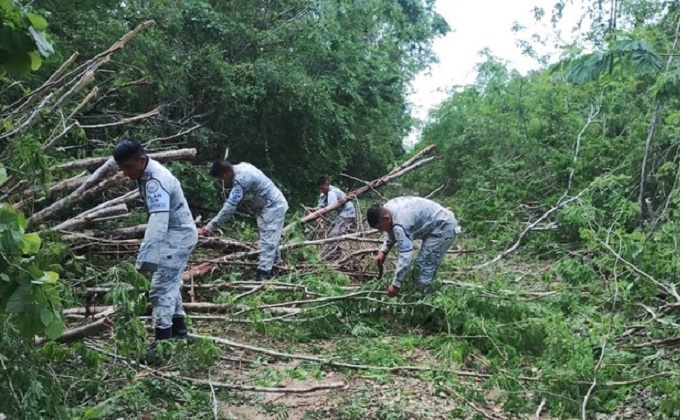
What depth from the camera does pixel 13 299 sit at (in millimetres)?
1770

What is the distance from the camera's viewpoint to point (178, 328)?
4773 millimetres

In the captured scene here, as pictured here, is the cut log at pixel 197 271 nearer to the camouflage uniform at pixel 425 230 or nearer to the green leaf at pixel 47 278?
the camouflage uniform at pixel 425 230

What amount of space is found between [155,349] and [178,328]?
1.25 feet

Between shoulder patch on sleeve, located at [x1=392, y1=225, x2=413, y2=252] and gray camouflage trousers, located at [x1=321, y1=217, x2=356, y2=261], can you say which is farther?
gray camouflage trousers, located at [x1=321, y1=217, x2=356, y2=261]

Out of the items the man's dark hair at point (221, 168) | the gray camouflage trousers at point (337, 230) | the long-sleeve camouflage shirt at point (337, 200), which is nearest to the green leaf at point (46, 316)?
the man's dark hair at point (221, 168)

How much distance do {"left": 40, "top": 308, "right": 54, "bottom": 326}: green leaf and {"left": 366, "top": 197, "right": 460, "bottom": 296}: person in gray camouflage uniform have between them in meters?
3.95

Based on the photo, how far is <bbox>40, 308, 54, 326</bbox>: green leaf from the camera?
1.79 meters

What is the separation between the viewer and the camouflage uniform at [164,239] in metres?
4.32

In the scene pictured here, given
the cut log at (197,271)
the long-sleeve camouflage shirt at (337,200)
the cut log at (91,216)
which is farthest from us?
the long-sleeve camouflage shirt at (337,200)

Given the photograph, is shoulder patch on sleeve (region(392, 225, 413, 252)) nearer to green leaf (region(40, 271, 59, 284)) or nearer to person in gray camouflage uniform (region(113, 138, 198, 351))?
person in gray camouflage uniform (region(113, 138, 198, 351))

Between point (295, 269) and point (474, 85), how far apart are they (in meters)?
10.9

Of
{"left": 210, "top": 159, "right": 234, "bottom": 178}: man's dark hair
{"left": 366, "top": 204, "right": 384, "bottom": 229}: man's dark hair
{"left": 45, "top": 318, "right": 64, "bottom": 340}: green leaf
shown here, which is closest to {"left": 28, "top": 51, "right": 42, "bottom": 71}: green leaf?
{"left": 45, "top": 318, "right": 64, "bottom": 340}: green leaf

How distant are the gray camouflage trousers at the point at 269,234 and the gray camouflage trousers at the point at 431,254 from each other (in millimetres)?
1819

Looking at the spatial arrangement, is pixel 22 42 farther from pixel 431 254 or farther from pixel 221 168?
pixel 221 168
